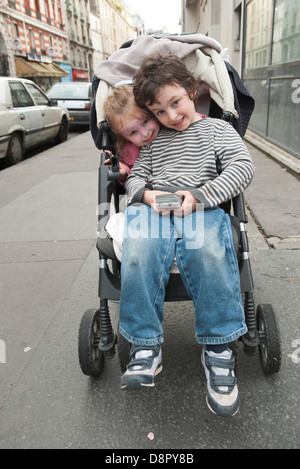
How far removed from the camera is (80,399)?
1855 mm

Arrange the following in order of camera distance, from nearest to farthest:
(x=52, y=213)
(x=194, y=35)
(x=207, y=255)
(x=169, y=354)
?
(x=207, y=255) → (x=169, y=354) → (x=194, y=35) → (x=52, y=213)

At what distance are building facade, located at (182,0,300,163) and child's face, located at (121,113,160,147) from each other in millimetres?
4322

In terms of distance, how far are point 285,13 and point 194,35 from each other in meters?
5.10

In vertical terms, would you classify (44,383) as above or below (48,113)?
below

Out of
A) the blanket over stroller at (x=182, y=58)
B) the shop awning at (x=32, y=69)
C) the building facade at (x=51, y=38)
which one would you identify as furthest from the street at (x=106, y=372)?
the shop awning at (x=32, y=69)

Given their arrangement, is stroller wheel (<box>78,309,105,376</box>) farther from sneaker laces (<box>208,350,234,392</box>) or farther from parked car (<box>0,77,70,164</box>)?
parked car (<box>0,77,70,164</box>)

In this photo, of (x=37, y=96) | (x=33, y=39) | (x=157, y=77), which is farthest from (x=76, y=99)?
(x=33, y=39)

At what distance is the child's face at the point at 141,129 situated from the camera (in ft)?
6.75

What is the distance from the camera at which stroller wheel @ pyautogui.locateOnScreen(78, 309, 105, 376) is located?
1.85 metres

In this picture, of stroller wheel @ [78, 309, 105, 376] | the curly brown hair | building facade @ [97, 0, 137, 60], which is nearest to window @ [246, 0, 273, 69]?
the curly brown hair

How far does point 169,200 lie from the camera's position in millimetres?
1740

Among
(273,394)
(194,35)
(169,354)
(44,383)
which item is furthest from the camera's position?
(194,35)
